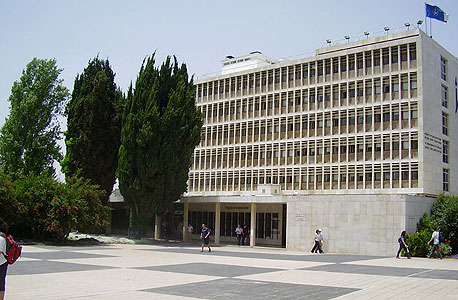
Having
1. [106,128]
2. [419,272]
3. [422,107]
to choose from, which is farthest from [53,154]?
[419,272]

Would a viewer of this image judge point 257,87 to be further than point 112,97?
Yes

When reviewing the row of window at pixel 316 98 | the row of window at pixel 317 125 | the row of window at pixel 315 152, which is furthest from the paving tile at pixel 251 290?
the row of window at pixel 316 98

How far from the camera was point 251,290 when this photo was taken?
1316 centimetres

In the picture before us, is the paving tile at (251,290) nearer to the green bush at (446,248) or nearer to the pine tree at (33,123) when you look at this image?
the green bush at (446,248)

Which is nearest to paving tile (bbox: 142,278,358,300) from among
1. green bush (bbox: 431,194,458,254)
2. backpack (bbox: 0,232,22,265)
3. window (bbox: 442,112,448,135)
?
backpack (bbox: 0,232,22,265)

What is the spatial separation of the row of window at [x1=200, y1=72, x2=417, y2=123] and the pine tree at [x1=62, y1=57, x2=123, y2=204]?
494 inches

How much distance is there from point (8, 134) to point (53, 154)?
4303mm

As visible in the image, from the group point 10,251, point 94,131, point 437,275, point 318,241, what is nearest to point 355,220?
point 318,241

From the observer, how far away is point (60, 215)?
3177cm

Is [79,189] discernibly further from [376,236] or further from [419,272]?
[419,272]

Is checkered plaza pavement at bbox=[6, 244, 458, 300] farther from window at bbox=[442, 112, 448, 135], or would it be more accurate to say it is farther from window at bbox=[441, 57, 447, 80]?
window at bbox=[441, 57, 447, 80]

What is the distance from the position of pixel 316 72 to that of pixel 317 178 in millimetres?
10224

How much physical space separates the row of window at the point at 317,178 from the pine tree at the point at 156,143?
38.1 feet

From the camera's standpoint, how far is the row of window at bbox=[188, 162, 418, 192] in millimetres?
41719
